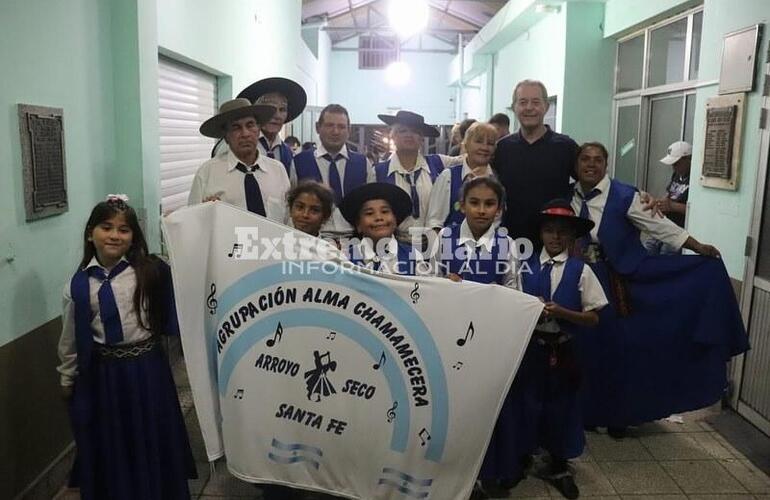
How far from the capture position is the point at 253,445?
2.32 meters

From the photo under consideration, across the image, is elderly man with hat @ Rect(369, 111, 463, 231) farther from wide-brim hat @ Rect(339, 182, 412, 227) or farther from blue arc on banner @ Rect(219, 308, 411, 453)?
blue arc on banner @ Rect(219, 308, 411, 453)

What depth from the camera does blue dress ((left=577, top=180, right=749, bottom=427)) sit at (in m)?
3.03

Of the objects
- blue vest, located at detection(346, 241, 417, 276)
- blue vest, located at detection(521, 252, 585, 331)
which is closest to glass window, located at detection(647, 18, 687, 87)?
blue vest, located at detection(521, 252, 585, 331)

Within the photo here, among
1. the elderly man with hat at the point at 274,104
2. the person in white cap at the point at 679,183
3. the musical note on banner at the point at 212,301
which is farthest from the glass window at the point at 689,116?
the musical note on banner at the point at 212,301

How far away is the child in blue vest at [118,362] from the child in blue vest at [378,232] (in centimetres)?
75

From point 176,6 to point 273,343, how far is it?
283 cm

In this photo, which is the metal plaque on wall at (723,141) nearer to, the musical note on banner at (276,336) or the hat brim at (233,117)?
the hat brim at (233,117)

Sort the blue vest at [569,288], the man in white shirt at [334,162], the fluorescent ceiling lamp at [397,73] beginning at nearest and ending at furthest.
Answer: the blue vest at [569,288] → the man in white shirt at [334,162] → the fluorescent ceiling lamp at [397,73]

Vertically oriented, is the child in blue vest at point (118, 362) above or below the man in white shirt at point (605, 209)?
below

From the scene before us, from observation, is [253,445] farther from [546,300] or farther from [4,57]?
[4,57]

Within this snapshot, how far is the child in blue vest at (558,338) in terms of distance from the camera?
255 cm

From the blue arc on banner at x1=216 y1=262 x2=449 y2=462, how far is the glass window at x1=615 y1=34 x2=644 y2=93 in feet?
15.5

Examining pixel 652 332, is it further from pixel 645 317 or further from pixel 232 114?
pixel 232 114

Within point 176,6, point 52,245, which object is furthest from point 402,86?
point 52,245
